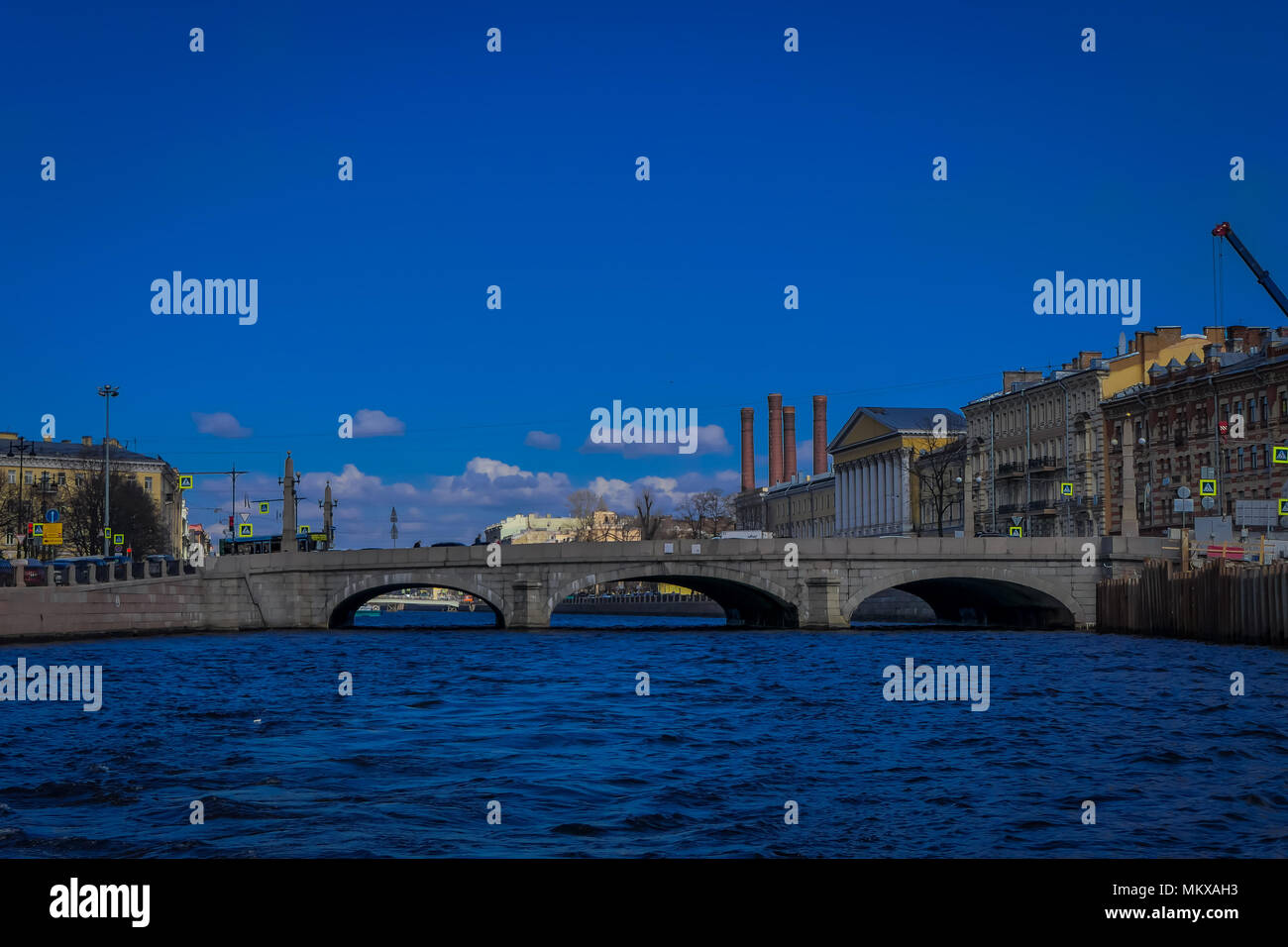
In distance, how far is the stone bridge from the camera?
61.9m

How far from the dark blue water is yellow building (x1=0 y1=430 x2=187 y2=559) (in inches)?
2898

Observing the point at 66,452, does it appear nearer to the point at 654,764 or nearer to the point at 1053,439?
the point at 1053,439

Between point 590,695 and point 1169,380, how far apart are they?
2392 inches

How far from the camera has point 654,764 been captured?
20.2 m

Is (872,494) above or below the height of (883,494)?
above

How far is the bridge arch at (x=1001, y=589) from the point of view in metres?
62.1

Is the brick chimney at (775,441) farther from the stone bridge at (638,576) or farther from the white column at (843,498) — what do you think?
the stone bridge at (638,576)

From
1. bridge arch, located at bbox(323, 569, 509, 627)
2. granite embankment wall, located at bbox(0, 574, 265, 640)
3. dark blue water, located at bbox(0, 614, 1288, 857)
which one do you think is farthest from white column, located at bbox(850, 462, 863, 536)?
dark blue water, located at bbox(0, 614, 1288, 857)

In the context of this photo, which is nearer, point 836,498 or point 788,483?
point 836,498

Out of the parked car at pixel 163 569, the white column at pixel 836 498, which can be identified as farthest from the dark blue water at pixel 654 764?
the white column at pixel 836 498

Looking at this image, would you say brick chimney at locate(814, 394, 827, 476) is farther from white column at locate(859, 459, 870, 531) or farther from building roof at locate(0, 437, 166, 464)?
building roof at locate(0, 437, 166, 464)

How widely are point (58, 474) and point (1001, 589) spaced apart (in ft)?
270

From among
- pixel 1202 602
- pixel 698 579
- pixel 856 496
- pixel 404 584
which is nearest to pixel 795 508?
pixel 856 496
